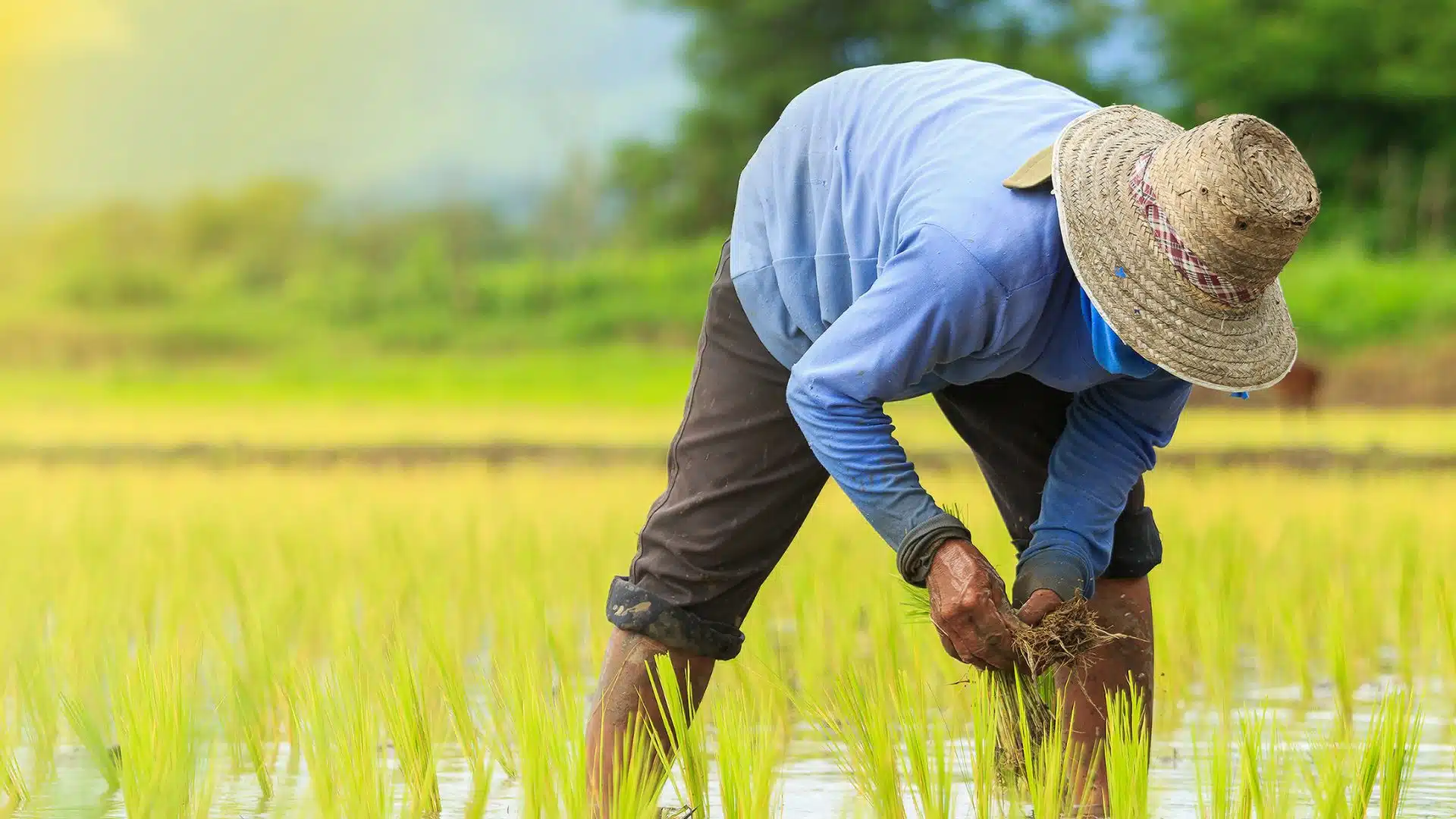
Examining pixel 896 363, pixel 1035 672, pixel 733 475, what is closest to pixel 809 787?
pixel 733 475

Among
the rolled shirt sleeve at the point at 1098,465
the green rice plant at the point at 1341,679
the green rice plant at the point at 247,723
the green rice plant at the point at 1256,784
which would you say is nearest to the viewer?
the green rice plant at the point at 1256,784

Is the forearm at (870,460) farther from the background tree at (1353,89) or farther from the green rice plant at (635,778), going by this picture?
the background tree at (1353,89)

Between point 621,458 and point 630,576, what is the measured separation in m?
6.08

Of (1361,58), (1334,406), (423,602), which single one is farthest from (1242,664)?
(1361,58)

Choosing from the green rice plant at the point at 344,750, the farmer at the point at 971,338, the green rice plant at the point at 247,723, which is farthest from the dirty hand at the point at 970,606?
the green rice plant at the point at 247,723

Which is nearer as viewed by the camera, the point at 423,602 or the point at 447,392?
the point at 423,602

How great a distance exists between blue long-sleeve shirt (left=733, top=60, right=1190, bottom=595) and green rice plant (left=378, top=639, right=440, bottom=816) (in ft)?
2.25

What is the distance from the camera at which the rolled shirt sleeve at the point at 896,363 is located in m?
1.87

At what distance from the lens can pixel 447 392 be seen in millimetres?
17281

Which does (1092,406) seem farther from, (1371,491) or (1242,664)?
(1371,491)

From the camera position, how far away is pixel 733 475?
2.35 m

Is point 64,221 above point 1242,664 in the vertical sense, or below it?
above

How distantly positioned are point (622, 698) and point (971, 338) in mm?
736

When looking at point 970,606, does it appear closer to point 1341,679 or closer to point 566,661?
point 1341,679
